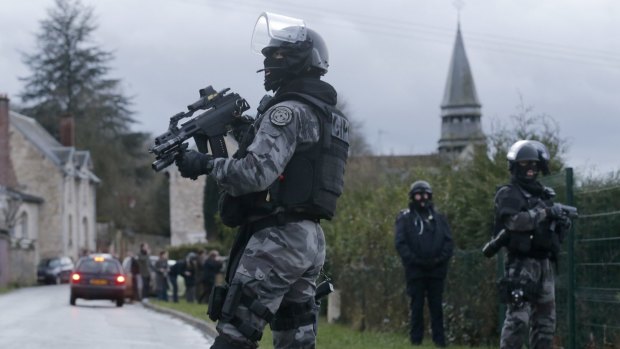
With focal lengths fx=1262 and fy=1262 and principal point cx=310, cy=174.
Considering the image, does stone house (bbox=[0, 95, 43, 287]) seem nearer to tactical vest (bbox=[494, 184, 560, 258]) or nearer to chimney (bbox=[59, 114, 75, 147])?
chimney (bbox=[59, 114, 75, 147])

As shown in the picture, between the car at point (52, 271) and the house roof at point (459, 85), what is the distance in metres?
51.3

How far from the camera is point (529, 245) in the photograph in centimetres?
1023

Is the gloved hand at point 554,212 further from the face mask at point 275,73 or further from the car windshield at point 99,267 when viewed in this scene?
the car windshield at point 99,267

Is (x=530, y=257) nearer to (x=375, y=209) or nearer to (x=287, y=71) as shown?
(x=287, y=71)

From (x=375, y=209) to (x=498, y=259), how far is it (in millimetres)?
7945

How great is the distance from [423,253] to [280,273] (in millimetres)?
7696

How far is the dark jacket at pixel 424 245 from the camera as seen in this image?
1450cm

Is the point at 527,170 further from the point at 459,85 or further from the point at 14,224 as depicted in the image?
the point at 459,85

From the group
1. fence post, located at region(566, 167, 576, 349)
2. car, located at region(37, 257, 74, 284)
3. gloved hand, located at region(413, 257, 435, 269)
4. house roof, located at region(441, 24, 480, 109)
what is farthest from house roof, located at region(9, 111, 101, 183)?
fence post, located at region(566, 167, 576, 349)

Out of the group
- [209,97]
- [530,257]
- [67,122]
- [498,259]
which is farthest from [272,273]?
[67,122]

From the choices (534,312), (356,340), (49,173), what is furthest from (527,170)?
(49,173)

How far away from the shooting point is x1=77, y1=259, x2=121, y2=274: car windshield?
3559cm

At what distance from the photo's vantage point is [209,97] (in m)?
7.30

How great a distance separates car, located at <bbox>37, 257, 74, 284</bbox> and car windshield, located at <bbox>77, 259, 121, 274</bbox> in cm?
3374
